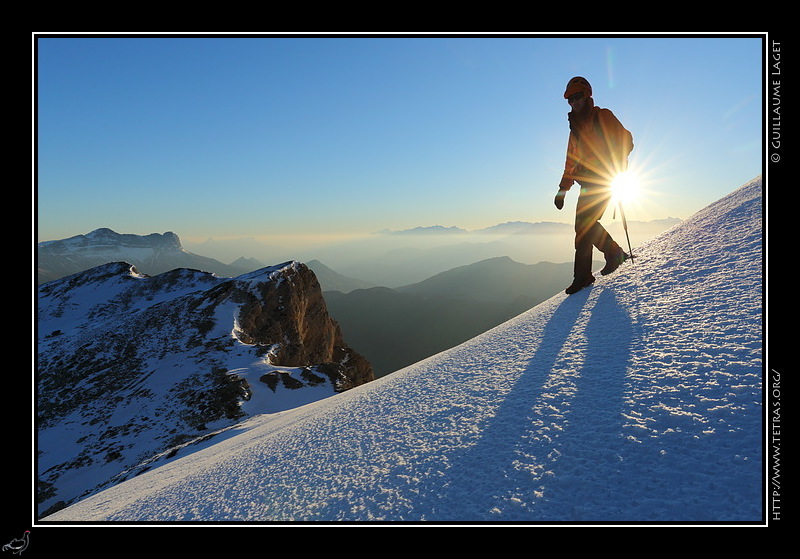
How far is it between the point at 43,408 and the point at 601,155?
125 ft

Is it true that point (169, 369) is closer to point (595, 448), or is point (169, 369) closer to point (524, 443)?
point (524, 443)

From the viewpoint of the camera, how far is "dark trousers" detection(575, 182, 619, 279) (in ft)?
16.1

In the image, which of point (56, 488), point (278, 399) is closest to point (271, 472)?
point (278, 399)

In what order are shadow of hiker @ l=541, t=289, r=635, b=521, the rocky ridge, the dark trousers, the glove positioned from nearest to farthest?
shadow of hiker @ l=541, t=289, r=635, b=521
the dark trousers
the glove
the rocky ridge

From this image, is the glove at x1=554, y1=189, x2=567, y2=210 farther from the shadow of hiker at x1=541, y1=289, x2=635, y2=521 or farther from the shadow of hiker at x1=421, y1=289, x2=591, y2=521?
the shadow of hiker at x1=421, y1=289, x2=591, y2=521

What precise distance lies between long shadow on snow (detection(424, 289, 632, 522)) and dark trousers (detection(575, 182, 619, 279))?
2029 mm

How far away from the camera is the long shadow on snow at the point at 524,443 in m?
1.88

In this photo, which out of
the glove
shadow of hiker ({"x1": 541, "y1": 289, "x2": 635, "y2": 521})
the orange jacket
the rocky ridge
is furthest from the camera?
the rocky ridge

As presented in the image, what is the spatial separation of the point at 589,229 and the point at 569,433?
3.78 metres

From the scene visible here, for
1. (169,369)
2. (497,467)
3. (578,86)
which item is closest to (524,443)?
(497,467)

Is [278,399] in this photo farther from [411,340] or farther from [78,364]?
[411,340]

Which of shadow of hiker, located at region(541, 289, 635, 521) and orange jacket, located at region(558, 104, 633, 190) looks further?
orange jacket, located at region(558, 104, 633, 190)

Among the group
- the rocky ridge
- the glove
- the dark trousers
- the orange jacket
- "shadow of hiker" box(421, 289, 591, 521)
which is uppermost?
the orange jacket

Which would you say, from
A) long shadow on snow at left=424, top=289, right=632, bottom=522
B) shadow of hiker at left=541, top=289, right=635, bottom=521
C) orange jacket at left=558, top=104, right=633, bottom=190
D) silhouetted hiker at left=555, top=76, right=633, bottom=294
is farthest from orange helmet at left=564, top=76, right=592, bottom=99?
shadow of hiker at left=541, top=289, right=635, bottom=521
